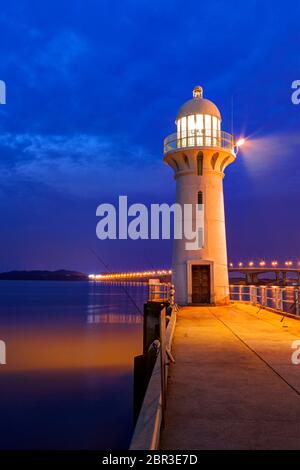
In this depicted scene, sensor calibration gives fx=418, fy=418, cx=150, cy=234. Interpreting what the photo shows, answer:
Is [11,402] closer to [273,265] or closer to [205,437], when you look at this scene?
[205,437]

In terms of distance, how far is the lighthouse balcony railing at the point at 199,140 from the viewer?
888 inches

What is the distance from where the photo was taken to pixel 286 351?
9555mm

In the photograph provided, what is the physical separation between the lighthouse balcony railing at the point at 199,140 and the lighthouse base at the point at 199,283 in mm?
6288

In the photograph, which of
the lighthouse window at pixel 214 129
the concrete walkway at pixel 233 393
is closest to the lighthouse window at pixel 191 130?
the lighthouse window at pixel 214 129

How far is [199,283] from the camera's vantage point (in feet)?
74.5

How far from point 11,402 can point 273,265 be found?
→ 10158cm

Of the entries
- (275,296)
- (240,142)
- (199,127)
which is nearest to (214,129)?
(199,127)

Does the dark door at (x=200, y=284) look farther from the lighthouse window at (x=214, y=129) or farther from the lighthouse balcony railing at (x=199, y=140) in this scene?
the lighthouse window at (x=214, y=129)

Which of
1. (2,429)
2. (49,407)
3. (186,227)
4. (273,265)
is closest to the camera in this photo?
(2,429)

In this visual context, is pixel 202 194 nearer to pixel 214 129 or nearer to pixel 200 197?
pixel 200 197

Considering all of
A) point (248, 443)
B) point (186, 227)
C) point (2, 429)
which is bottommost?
point (2, 429)

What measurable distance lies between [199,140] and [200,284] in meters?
7.81

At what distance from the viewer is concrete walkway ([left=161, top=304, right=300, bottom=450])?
4559mm
